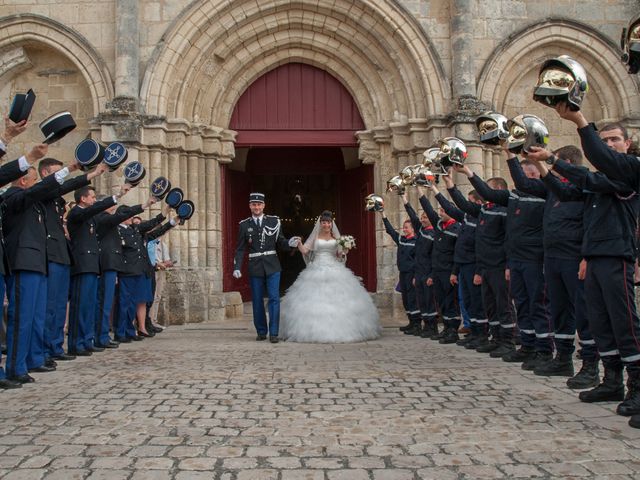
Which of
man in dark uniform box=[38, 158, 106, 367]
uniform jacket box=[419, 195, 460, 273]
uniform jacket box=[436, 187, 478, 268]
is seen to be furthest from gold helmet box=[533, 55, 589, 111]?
uniform jacket box=[419, 195, 460, 273]

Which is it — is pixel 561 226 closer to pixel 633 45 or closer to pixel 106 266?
pixel 633 45

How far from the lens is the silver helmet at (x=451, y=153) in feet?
22.6

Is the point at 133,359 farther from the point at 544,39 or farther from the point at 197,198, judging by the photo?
the point at 544,39

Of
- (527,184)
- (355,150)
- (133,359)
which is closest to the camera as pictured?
(527,184)

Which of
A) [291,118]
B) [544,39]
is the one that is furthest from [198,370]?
[544,39]

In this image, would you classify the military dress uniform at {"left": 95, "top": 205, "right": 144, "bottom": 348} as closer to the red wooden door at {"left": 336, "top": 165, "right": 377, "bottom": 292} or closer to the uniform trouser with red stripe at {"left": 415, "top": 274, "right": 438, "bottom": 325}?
the uniform trouser with red stripe at {"left": 415, "top": 274, "right": 438, "bottom": 325}

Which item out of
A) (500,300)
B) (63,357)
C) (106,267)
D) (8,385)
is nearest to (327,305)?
(500,300)

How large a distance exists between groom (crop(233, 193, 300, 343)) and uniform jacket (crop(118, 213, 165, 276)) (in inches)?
49.6

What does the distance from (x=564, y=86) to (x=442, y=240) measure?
4854mm

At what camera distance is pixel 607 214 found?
13.7 ft

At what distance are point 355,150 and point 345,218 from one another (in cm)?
152

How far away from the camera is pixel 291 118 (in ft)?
39.8

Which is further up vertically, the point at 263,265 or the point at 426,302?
the point at 263,265

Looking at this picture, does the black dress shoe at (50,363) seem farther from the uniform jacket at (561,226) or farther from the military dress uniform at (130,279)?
the uniform jacket at (561,226)
